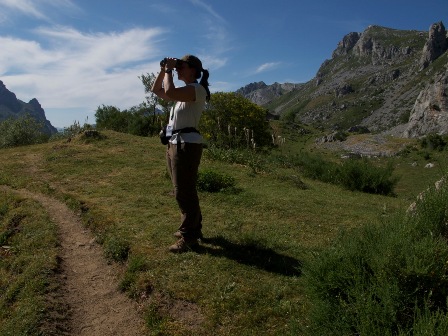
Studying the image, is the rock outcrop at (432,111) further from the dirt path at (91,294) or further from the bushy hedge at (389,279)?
the bushy hedge at (389,279)

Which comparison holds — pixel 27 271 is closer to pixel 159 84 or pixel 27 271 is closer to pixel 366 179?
pixel 159 84

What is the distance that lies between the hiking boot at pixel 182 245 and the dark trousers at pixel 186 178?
72 mm

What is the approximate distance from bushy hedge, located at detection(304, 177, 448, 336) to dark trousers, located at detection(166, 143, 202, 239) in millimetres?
2263

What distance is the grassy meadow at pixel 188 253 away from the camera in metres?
4.09

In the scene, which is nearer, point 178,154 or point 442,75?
point 178,154

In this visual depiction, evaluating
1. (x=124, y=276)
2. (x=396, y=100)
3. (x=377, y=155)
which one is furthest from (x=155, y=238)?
(x=396, y=100)

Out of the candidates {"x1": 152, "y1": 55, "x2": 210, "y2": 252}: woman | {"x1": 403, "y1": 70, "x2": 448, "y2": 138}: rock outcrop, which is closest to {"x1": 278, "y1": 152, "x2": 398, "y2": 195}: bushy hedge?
{"x1": 152, "y1": 55, "x2": 210, "y2": 252}: woman

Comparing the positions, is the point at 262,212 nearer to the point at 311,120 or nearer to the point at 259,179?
the point at 259,179

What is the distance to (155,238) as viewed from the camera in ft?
19.9

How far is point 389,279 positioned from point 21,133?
38.5 meters

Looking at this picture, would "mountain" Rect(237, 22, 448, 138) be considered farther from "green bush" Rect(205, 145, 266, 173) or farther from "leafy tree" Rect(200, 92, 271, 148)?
"green bush" Rect(205, 145, 266, 173)

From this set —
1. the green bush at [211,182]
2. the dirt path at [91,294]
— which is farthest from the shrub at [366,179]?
the dirt path at [91,294]

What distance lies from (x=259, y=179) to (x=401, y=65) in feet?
622

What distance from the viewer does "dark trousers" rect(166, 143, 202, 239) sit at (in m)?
5.16
